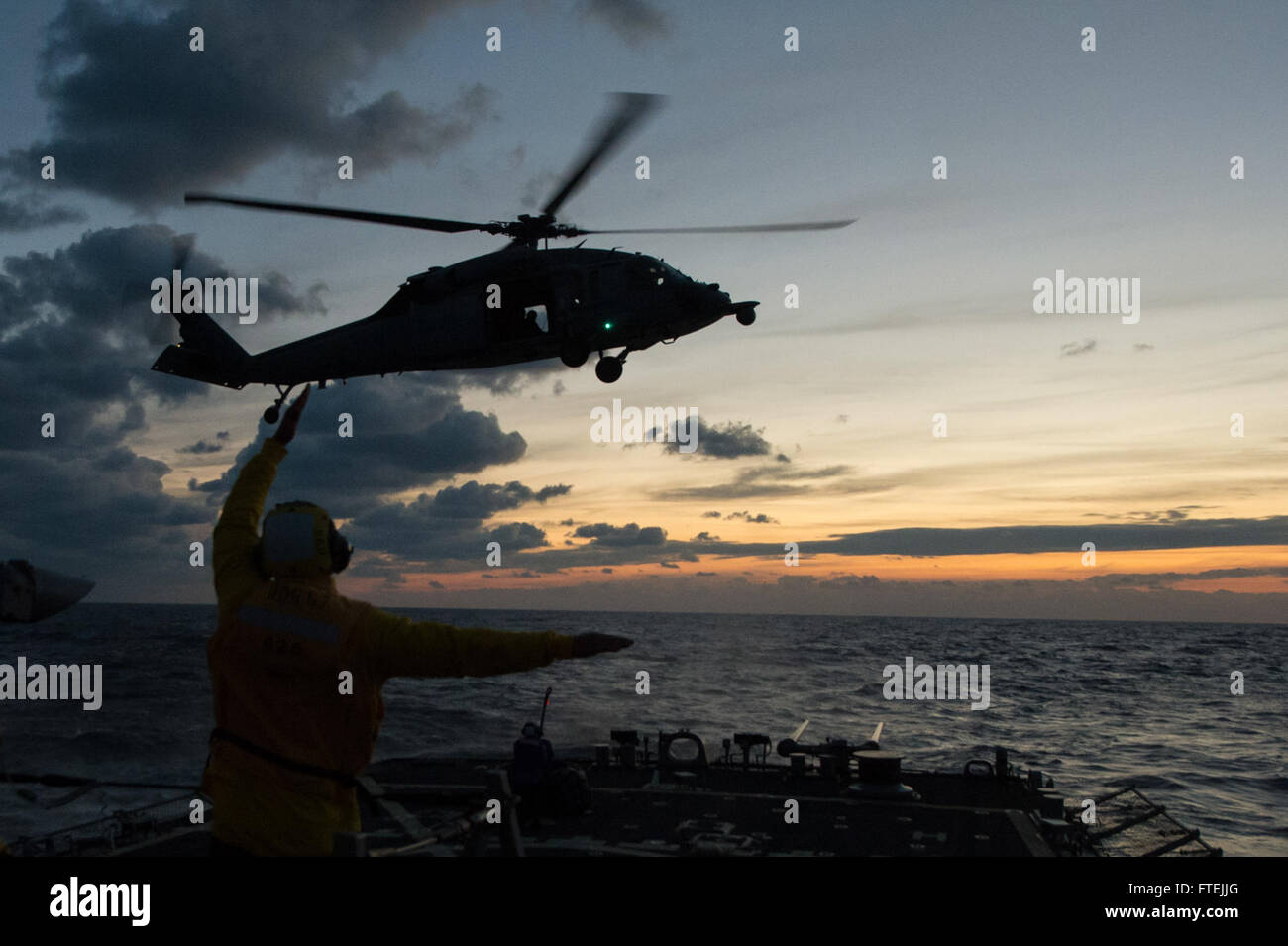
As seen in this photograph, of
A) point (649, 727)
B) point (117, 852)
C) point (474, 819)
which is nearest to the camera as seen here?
point (474, 819)

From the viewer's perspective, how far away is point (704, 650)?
13638 centimetres

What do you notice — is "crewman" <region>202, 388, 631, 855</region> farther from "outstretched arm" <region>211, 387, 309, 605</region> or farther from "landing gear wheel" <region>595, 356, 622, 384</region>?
"landing gear wheel" <region>595, 356, 622, 384</region>

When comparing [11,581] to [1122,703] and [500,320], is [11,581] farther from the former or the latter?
[1122,703]

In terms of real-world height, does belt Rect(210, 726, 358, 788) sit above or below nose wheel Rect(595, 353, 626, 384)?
below

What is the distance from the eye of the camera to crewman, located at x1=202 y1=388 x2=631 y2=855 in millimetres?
4055

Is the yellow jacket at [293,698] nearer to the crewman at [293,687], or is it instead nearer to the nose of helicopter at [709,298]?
the crewman at [293,687]

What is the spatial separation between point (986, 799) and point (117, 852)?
20.8 m

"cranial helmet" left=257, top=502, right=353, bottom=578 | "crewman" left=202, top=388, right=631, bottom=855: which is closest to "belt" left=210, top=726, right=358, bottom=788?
"crewman" left=202, top=388, right=631, bottom=855

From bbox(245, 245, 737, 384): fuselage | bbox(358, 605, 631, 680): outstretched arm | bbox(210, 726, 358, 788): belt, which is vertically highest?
bbox(245, 245, 737, 384): fuselage

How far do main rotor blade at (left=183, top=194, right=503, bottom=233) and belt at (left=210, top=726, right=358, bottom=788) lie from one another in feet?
41.1

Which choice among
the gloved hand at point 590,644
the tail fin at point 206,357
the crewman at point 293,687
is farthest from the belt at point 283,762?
the tail fin at point 206,357

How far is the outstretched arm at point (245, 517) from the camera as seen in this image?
14.4ft

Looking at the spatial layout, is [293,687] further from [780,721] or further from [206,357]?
[780,721]
